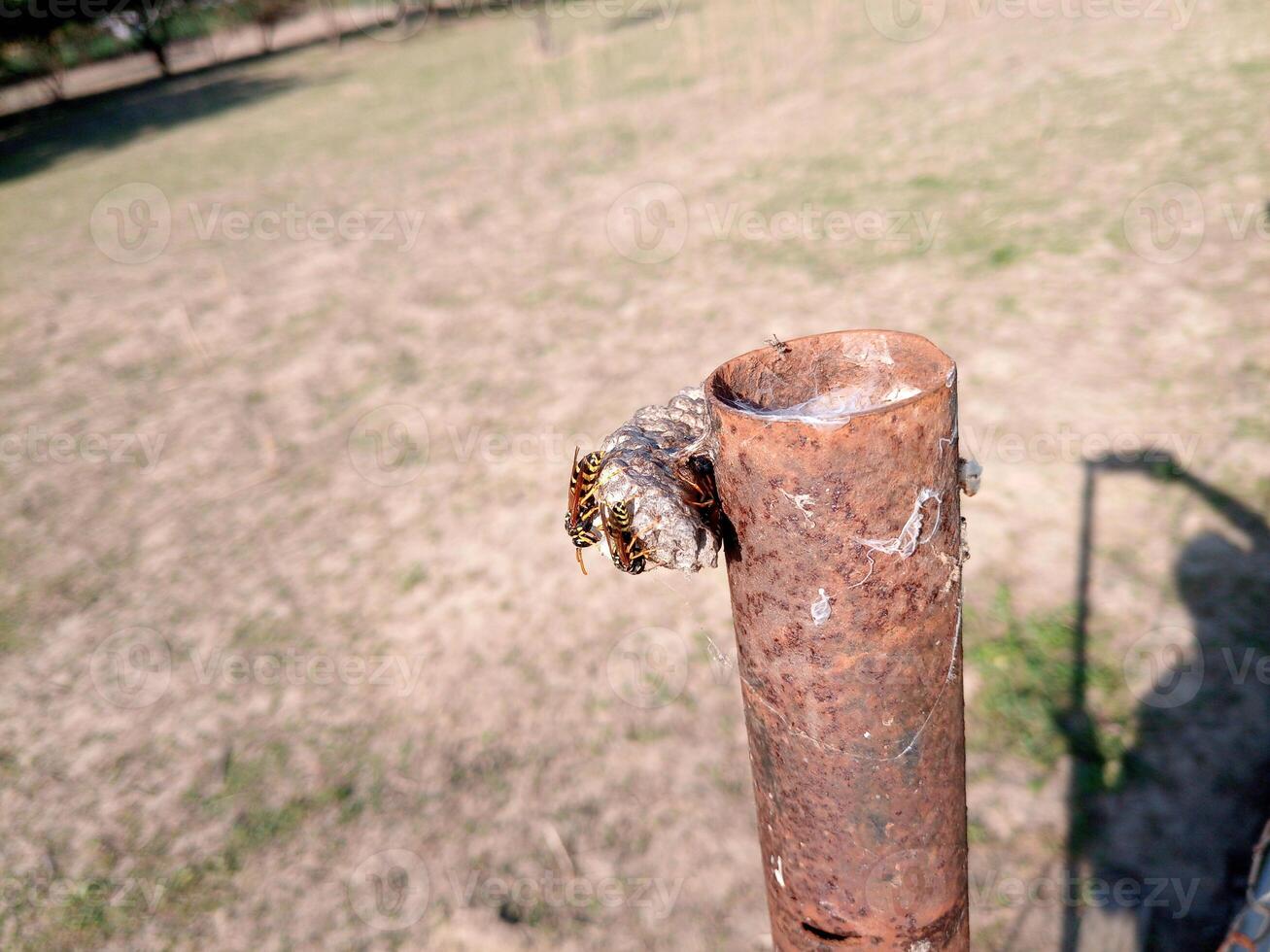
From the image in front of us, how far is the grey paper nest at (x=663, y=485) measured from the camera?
1.40m

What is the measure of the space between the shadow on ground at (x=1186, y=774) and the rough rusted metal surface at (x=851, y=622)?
304 cm

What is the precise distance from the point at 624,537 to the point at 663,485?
115mm

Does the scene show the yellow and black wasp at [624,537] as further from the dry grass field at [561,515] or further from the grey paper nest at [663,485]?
the dry grass field at [561,515]

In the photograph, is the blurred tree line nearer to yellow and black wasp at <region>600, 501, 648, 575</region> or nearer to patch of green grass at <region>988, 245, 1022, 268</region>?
patch of green grass at <region>988, 245, 1022, 268</region>

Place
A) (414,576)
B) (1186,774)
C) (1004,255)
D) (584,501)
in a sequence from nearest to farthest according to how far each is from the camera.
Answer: (584,501) < (1186,774) < (414,576) < (1004,255)

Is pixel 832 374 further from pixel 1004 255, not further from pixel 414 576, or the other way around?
pixel 1004 255

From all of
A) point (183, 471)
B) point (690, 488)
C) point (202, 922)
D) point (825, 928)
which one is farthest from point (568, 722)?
point (183, 471)

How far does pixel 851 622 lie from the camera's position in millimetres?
1417

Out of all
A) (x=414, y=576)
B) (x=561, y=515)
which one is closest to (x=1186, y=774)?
(x=561, y=515)

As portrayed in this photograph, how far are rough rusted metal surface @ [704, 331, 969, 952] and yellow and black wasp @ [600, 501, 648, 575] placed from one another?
0.17 meters

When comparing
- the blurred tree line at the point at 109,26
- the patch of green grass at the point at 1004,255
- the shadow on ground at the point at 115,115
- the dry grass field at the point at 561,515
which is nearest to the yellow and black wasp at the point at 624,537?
the dry grass field at the point at 561,515

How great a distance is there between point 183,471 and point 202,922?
5567mm

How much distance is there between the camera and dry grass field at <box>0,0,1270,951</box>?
4.60 metres

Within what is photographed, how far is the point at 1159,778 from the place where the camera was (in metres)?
4.43
